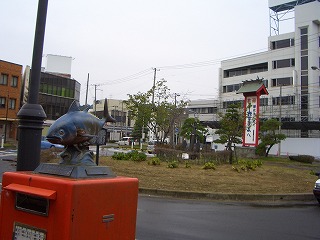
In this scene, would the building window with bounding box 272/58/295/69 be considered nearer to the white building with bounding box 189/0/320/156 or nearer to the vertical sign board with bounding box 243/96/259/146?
the white building with bounding box 189/0/320/156

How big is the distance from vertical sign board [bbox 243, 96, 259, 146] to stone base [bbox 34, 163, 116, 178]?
2825 cm

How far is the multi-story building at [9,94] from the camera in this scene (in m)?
50.7

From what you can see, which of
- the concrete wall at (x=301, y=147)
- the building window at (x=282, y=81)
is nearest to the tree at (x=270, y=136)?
the concrete wall at (x=301, y=147)

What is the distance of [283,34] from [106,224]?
59836 mm

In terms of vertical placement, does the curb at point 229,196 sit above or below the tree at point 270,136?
below

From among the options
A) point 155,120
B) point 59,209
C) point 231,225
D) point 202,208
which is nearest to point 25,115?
point 59,209

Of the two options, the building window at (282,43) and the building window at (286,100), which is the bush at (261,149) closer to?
the building window at (286,100)

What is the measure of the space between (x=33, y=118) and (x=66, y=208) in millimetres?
1799

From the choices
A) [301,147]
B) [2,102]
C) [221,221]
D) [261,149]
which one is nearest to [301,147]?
[301,147]

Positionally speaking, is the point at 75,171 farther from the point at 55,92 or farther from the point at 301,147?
the point at 55,92

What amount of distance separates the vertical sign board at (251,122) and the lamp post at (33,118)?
89.6 feet

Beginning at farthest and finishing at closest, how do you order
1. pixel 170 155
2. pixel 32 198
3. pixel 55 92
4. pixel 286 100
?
pixel 55 92
pixel 286 100
pixel 170 155
pixel 32 198

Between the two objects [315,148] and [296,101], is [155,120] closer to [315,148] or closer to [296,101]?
[315,148]

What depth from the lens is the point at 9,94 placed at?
51.4 m
